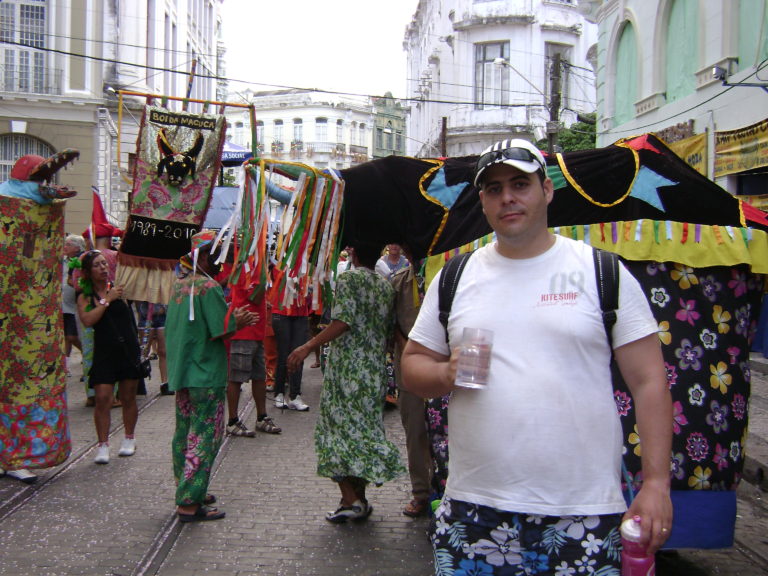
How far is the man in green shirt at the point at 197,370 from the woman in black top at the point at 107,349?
1.44 m

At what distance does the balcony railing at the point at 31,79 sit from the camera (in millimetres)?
24523

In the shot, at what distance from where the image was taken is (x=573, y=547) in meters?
2.34

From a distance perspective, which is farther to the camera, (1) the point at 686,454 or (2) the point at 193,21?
(2) the point at 193,21

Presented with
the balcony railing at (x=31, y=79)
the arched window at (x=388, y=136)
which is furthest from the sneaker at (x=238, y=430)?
the arched window at (x=388, y=136)

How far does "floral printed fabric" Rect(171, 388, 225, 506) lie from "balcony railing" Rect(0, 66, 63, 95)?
22252mm

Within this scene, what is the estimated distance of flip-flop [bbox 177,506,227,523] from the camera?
206 inches

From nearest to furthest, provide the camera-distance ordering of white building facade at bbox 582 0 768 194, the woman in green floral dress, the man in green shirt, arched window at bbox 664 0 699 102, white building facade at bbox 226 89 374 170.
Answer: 1. the woman in green floral dress
2. the man in green shirt
3. white building facade at bbox 582 0 768 194
4. arched window at bbox 664 0 699 102
5. white building facade at bbox 226 89 374 170

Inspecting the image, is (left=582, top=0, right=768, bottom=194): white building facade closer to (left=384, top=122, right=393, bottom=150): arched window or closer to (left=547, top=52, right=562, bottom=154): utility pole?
(left=547, top=52, right=562, bottom=154): utility pole

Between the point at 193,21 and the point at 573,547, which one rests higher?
the point at 193,21

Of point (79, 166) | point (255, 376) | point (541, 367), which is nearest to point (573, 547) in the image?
point (541, 367)

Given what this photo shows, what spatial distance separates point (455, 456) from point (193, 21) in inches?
1473

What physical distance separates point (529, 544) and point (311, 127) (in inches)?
2409

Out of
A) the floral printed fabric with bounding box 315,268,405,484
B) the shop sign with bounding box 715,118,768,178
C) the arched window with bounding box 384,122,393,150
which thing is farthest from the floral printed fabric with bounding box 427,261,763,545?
the arched window with bounding box 384,122,393,150

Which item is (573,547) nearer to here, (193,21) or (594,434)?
(594,434)
